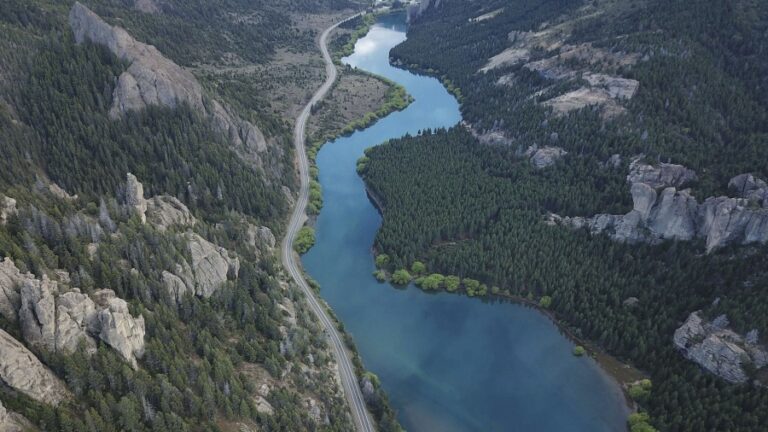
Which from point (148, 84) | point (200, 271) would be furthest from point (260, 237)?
point (148, 84)

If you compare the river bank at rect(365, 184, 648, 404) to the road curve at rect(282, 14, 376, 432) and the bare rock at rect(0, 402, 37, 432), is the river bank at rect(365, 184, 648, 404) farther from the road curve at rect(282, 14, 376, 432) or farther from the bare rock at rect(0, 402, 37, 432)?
the bare rock at rect(0, 402, 37, 432)

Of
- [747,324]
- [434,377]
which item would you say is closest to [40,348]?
[434,377]

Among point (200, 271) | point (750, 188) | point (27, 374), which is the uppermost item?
point (27, 374)

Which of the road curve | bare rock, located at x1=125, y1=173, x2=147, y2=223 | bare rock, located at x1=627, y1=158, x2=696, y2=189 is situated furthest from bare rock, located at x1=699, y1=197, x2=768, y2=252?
bare rock, located at x1=125, y1=173, x2=147, y2=223

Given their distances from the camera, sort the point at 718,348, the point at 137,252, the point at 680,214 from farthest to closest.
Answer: the point at 680,214 < the point at 718,348 < the point at 137,252

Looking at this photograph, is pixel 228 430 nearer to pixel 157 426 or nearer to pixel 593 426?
pixel 157 426

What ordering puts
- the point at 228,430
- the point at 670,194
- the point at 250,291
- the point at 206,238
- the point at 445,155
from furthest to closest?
the point at 445,155, the point at 670,194, the point at 206,238, the point at 250,291, the point at 228,430

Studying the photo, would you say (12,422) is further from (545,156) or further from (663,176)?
(545,156)
